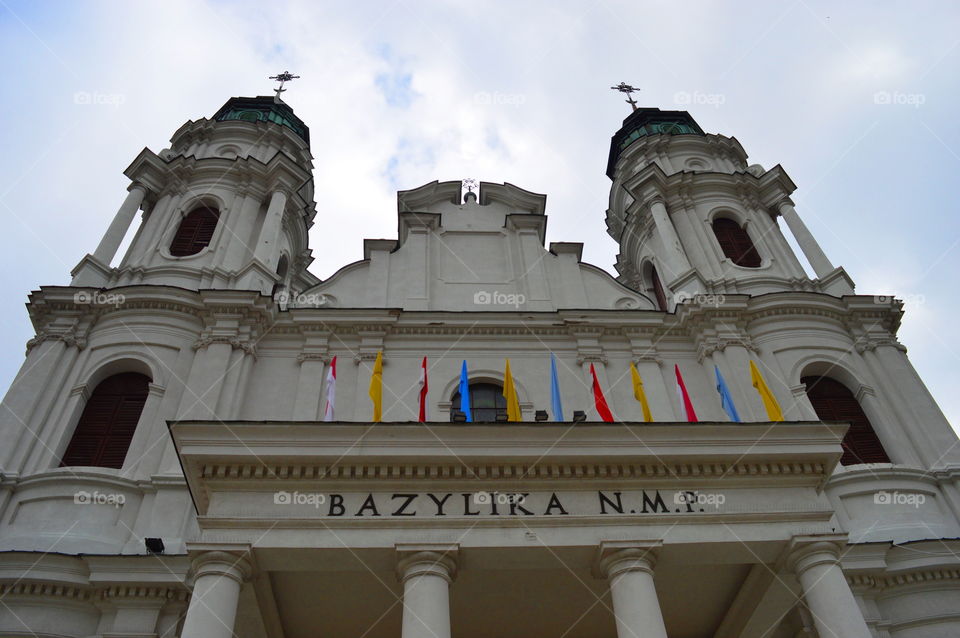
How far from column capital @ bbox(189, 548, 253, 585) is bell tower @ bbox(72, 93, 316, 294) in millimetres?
10856

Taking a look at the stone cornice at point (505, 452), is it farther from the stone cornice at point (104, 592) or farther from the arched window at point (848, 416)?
the arched window at point (848, 416)

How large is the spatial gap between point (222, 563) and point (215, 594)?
442mm

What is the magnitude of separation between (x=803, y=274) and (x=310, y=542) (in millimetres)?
16861

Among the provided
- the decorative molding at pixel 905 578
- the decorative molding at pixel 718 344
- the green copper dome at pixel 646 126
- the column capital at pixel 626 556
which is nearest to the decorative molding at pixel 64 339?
the column capital at pixel 626 556

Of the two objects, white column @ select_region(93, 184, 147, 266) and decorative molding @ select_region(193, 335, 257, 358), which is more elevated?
white column @ select_region(93, 184, 147, 266)

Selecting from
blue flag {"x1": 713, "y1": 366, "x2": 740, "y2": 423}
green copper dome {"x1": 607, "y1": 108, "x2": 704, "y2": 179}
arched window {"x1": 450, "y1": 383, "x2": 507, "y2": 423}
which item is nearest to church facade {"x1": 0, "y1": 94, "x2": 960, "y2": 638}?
arched window {"x1": 450, "y1": 383, "x2": 507, "y2": 423}

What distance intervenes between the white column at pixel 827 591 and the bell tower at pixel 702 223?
1009cm

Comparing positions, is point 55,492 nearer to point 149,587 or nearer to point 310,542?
point 149,587

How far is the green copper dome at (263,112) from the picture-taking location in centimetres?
3020

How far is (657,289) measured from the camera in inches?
1019

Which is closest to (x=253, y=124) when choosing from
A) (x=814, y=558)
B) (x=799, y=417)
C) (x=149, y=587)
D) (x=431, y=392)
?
(x=431, y=392)

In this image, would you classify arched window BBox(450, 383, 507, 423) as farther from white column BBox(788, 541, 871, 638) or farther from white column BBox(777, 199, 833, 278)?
white column BBox(777, 199, 833, 278)

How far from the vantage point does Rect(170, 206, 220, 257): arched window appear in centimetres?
2302

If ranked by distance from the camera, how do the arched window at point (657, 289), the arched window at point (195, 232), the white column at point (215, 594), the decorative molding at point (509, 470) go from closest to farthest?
the white column at point (215, 594) < the decorative molding at point (509, 470) < the arched window at point (195, 232) < the arched window at point (657, 289)
